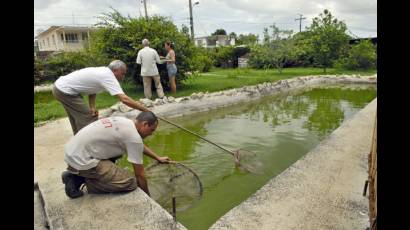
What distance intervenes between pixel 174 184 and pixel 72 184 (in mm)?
1049

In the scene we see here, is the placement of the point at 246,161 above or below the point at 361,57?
below

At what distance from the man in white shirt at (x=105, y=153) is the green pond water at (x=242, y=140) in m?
0.81

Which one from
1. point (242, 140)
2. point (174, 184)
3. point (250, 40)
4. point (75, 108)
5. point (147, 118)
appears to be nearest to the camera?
point (147, 118)

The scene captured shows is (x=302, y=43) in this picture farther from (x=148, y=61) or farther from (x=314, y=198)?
(x=314, y=198)

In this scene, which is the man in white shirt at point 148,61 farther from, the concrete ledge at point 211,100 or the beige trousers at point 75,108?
the beige trousers at point 75,108

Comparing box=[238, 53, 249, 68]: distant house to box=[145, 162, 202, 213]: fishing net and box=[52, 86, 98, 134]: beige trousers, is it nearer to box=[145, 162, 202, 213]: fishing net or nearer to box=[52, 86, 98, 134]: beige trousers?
box=[52, 86, 98, 134]: beige trousers

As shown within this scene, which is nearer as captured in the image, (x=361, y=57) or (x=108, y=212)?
(x=108, y=212)

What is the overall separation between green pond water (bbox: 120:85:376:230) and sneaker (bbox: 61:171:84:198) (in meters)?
1.03

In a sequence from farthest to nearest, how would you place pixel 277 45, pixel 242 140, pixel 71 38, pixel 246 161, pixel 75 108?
pixel 71 38 < pixel 277 45 < pixel 242 140 < pixel 246 161 < pixel 75 108

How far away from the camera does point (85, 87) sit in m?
3.74

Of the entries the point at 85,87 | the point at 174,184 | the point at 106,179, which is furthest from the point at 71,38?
the point at 106,179

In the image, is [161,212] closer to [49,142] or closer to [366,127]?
[49,142]

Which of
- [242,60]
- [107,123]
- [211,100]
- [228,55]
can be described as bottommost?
[211,100]

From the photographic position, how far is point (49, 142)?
5.12m
